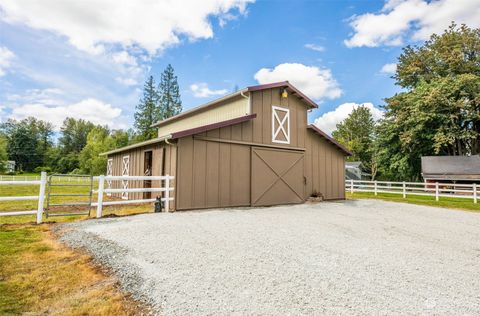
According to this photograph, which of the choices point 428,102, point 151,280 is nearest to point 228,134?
point 151,280

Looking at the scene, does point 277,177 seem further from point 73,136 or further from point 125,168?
point 73,136

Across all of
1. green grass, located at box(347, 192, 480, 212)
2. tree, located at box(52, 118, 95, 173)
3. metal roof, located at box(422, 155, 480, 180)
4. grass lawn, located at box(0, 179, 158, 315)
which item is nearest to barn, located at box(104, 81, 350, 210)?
green grass, located at box(347, 192, 480, 212)

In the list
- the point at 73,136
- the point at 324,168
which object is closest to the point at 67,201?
the point at 324,168

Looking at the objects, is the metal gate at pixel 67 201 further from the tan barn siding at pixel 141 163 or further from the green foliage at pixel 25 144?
the green foliage at pixel 25 144

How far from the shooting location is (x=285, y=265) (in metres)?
3.67

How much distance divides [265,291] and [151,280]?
132 cm

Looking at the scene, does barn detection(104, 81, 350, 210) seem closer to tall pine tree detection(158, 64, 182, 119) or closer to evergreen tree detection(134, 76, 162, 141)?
evergreen tree detection(134, 76, 162, 141)

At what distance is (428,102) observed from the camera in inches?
881

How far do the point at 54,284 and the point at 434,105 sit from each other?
2755 cm

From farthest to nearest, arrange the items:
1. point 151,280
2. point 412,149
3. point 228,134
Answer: point 412,149 < point 228,134 < point 151,280

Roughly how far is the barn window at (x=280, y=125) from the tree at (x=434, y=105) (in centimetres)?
1754

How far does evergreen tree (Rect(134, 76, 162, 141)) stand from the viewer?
125ft

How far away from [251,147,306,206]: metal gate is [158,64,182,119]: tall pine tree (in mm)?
30338

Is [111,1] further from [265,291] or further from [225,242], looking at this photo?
[265,291]
